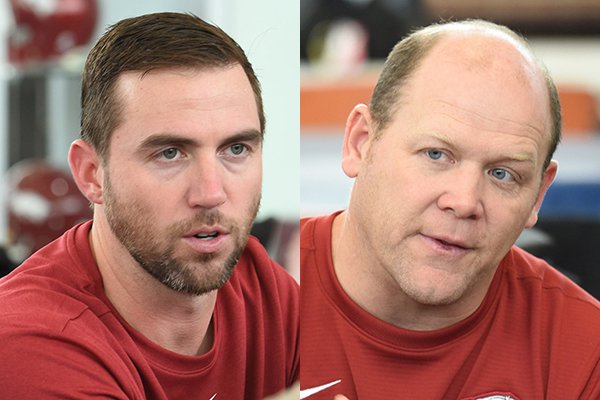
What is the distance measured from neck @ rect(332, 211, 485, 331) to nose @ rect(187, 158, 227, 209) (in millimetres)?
95

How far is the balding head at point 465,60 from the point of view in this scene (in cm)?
33

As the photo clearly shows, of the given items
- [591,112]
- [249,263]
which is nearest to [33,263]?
[249,263]

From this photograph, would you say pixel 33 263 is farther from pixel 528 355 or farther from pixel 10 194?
pixel 10 194

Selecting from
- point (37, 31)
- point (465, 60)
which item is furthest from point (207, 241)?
point (37, 31)

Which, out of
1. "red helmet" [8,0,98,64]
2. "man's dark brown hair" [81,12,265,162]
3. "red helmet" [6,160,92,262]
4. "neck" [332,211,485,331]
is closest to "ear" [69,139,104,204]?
"man's dark brown hair" [81,12,265,162]

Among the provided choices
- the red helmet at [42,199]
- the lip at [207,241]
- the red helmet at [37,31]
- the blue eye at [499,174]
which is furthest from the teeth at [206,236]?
the red helmet at [37,31]

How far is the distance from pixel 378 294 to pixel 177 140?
0.38ft

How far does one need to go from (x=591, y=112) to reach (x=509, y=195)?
6.81 ft

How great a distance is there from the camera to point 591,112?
7.65 feet

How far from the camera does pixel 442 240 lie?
35cm

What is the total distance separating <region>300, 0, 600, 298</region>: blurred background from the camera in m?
0.56

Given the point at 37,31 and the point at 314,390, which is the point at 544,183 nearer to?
the point at 314,390

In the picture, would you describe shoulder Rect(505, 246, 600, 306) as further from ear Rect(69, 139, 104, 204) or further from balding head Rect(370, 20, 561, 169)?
ear Rect(69, 139, 104, 204)

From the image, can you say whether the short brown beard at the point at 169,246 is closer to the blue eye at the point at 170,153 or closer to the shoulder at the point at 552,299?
the blue eye at the point at 170,153
